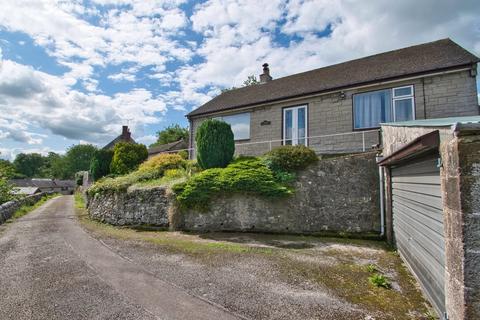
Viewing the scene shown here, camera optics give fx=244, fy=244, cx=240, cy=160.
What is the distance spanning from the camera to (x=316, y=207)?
827 cm

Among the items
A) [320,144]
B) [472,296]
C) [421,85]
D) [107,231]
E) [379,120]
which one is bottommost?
[107,231]

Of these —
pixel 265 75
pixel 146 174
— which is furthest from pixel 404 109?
pixel 146 174

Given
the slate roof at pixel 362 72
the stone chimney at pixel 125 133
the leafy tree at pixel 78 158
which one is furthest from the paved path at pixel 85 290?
the leafy tree at pixel 78 158

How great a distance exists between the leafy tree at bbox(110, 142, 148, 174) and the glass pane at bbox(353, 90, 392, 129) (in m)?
12.9

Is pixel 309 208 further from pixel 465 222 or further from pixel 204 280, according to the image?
pixel 465 222

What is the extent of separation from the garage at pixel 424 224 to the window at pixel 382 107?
16.1 feet

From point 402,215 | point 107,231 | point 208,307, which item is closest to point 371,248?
point 402,215

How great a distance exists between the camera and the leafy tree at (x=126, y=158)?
15461 mm

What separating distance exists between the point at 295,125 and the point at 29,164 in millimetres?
114618

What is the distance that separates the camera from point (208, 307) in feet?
11.4

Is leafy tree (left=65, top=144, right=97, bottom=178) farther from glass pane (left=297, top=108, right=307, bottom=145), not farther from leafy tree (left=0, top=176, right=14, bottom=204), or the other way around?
glass pane (left=297, top=108, right=307, bottom=145)

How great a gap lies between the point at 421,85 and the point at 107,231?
13.1m

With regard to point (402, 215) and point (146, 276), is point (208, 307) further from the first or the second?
point (402, 215)

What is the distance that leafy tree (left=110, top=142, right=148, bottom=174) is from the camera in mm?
15461
